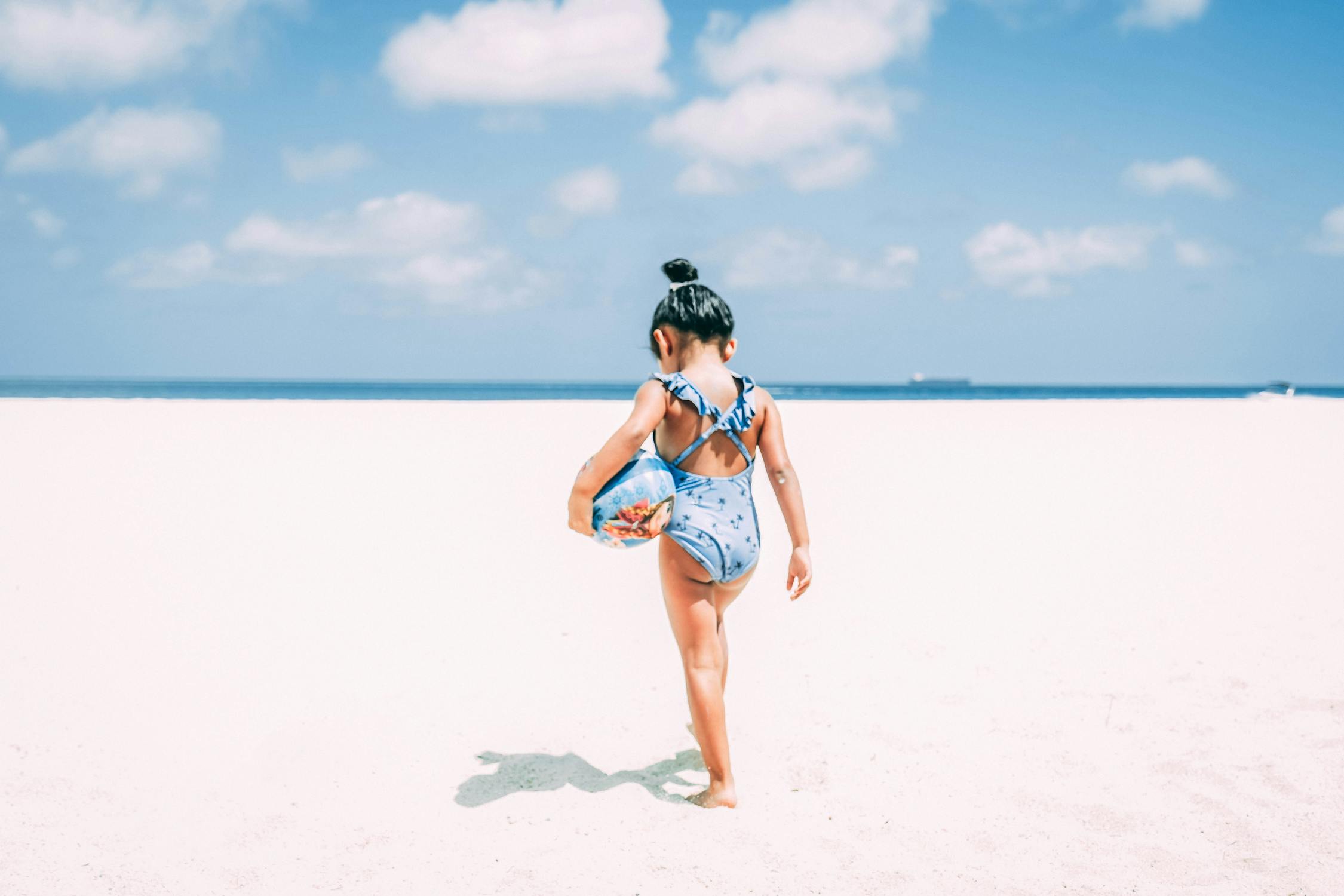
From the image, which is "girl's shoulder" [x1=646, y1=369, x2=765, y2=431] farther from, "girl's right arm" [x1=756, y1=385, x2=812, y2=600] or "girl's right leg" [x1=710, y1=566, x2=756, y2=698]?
"girl's right leg" [x1=710, y1=566, x2=756, y2=698]

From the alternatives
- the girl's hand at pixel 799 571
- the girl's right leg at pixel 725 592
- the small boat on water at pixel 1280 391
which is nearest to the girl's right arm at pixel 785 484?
the girl's hand at pixel 799 571

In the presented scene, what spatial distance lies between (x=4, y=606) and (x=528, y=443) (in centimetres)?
947

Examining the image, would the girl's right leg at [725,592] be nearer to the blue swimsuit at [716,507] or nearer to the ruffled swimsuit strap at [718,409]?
the blue swimsuit at [716,507]

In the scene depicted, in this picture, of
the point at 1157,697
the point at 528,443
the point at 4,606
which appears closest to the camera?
the point at 1157,697

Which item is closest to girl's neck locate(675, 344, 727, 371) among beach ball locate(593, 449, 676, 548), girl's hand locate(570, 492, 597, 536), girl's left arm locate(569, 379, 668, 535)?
girl's left arm locate(569, 379, 668, 535)

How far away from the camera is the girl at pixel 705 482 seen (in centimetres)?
337

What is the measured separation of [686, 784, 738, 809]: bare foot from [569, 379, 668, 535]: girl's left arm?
1074mm

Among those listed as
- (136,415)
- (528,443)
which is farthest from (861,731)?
(136,415)

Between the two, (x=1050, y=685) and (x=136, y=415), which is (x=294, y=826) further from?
(x=136, y=415)

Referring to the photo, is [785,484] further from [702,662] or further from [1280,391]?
[1280,391]

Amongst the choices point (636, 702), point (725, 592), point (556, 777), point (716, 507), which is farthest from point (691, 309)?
point (636, 702)

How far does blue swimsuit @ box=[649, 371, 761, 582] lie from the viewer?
335 centimetres

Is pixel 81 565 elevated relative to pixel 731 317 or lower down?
lower down

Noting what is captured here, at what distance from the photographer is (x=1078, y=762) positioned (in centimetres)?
378
